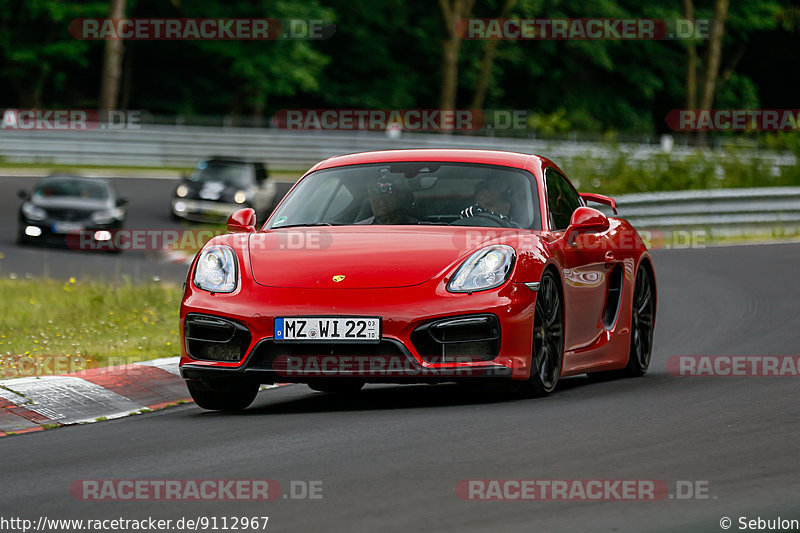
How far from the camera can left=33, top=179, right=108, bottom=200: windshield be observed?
27.2m

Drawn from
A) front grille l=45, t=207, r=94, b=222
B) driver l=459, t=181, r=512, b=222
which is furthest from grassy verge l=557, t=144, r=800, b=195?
driver l=459, t=181, r=512, b=222

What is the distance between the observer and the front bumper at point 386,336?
7.68 m

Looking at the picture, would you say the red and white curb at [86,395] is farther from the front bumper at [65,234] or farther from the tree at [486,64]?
the tree at [486,64]

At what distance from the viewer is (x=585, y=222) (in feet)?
28.8

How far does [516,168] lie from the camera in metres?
9.05

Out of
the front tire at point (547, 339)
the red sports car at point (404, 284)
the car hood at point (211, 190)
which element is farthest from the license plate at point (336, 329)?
the car hood at point (211, 190)

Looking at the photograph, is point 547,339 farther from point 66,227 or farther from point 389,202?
point 66,227

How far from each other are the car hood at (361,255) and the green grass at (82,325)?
7.69ft

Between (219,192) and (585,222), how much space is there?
23.9m

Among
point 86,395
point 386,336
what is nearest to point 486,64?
point 86,395

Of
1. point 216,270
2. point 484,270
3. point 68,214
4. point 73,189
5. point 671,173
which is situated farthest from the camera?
point 73,189

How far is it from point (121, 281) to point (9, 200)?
51.0 ft

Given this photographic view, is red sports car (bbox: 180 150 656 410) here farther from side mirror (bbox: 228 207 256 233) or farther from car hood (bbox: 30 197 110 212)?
car hood (bbox: 30 197 110 212)

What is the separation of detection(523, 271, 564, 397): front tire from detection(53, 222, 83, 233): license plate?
18672 mm
